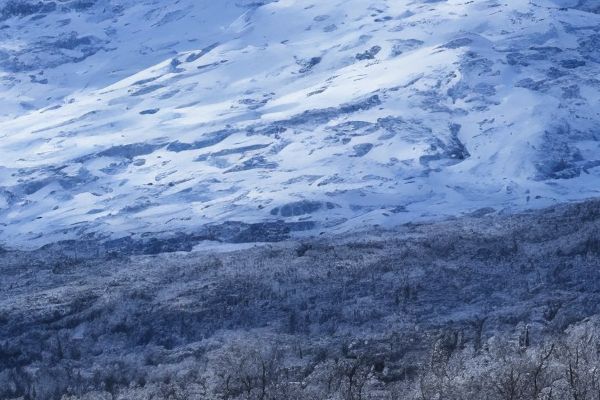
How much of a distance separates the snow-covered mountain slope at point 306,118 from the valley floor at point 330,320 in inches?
808

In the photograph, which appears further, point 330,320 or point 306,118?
point 306,118

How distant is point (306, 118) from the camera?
380ft

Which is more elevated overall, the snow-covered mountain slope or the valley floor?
the valley floor

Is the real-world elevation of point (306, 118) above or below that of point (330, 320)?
below

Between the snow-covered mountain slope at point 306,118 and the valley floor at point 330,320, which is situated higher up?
the valley floor at point 330,320

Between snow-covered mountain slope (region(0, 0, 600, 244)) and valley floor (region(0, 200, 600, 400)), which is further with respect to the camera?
snow-covered mountain slope (region(0, 0, 600, 244))

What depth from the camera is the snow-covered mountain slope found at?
310 feet

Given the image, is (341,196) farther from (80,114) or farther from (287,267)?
(80,114)

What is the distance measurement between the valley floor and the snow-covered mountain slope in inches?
808

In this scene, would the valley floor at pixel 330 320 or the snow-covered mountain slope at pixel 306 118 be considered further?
the snow-covered mountain slope at pixel 306 118

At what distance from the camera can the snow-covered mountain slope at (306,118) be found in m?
94.4

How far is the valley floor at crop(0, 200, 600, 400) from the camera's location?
42000 mm

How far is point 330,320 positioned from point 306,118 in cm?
6417

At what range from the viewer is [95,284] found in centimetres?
6381
